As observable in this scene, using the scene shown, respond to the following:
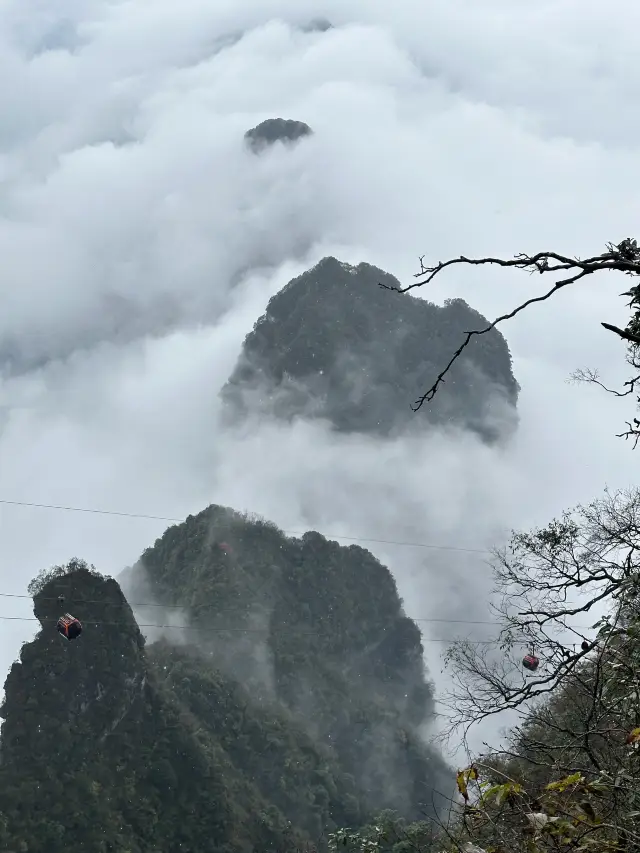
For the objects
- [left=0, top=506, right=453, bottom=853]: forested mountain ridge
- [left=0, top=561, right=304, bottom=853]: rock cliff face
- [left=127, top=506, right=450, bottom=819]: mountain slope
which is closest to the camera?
[left=0, top=561, right=304, bottom=853]: rock cliff face

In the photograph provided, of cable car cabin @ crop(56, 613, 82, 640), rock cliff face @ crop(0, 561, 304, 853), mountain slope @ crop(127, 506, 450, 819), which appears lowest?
rock cliff face @ crop(0, 561, 304, 853)

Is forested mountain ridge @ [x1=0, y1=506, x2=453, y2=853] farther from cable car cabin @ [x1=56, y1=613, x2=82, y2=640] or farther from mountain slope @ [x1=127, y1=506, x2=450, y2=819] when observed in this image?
cable car cabin @ [x1=56, y1=613, x2=82, y2=640]

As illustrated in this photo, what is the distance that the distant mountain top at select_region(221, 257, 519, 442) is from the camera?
11388 cm

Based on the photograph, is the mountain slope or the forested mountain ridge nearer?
the forested mountain ridge

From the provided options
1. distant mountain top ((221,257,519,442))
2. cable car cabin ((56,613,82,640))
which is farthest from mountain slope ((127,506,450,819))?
distant mountain top ((221,257,519,442))

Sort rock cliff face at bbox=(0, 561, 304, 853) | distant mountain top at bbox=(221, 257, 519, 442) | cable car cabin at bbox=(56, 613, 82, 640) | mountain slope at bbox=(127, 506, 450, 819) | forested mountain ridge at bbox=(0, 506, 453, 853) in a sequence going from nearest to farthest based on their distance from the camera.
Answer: cable car cabin at bbox=(56, 613, 82, 640) < rock cliff face at bbox=(0, 561, 304, 853) < forested mountain ridge at bbox=(0, 506, 453, 853) < mountain slope at bbox=(127, 506, 450, 819) < distant mountain top at bbox=(221, 257, 519, 442)

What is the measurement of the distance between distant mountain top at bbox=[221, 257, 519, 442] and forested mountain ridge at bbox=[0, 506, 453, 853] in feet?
141

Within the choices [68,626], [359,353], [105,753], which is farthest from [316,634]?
[359,353]

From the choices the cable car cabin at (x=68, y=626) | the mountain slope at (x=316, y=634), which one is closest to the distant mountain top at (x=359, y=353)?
the mountain slope at (x=316, y=634)

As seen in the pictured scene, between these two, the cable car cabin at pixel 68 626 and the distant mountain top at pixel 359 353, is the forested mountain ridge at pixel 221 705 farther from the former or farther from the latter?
the distant mountain top at pixel 359 353

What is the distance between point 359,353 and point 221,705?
67312 mm

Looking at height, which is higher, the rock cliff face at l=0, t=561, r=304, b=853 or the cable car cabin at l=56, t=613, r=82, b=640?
the cable car cabin at l=56, t=613, r=82, b=640

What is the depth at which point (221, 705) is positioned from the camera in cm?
5675

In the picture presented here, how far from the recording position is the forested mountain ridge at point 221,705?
44156 mm
